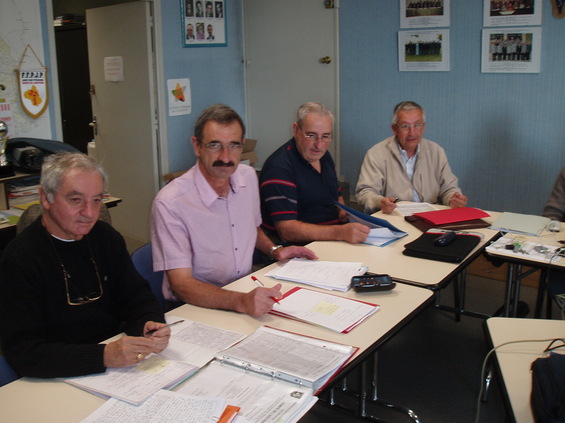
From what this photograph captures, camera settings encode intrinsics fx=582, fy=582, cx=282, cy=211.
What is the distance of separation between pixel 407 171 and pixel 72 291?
2319 mm

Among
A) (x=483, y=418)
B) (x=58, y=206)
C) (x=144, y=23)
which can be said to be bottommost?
(x=483, y=418)

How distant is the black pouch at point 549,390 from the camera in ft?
4.12

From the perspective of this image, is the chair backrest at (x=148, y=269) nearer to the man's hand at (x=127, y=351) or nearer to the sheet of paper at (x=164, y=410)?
the man's hand at (x=127, y=351)

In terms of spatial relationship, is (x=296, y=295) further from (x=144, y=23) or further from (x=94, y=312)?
(x=144, y=23)

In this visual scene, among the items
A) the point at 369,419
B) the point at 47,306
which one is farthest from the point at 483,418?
the point at 47,306

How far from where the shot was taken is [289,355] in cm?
157

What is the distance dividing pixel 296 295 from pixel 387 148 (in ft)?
5.77

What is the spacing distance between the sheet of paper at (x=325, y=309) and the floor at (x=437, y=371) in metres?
0.63

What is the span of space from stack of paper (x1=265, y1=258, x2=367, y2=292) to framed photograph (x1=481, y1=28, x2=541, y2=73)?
238 cm

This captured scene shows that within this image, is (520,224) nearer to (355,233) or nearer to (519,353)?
(355,233)

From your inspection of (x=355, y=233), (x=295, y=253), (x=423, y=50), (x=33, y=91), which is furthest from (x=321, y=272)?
(x=423, y=50)

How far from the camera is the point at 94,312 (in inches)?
72.2

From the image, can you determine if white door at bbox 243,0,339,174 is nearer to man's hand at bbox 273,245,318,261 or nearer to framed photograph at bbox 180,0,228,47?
framed photograph at bbox 180,0,228,47

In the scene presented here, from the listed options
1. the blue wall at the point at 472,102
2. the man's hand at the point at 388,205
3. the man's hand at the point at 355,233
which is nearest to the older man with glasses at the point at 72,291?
the man's hand at the point at 355,233
